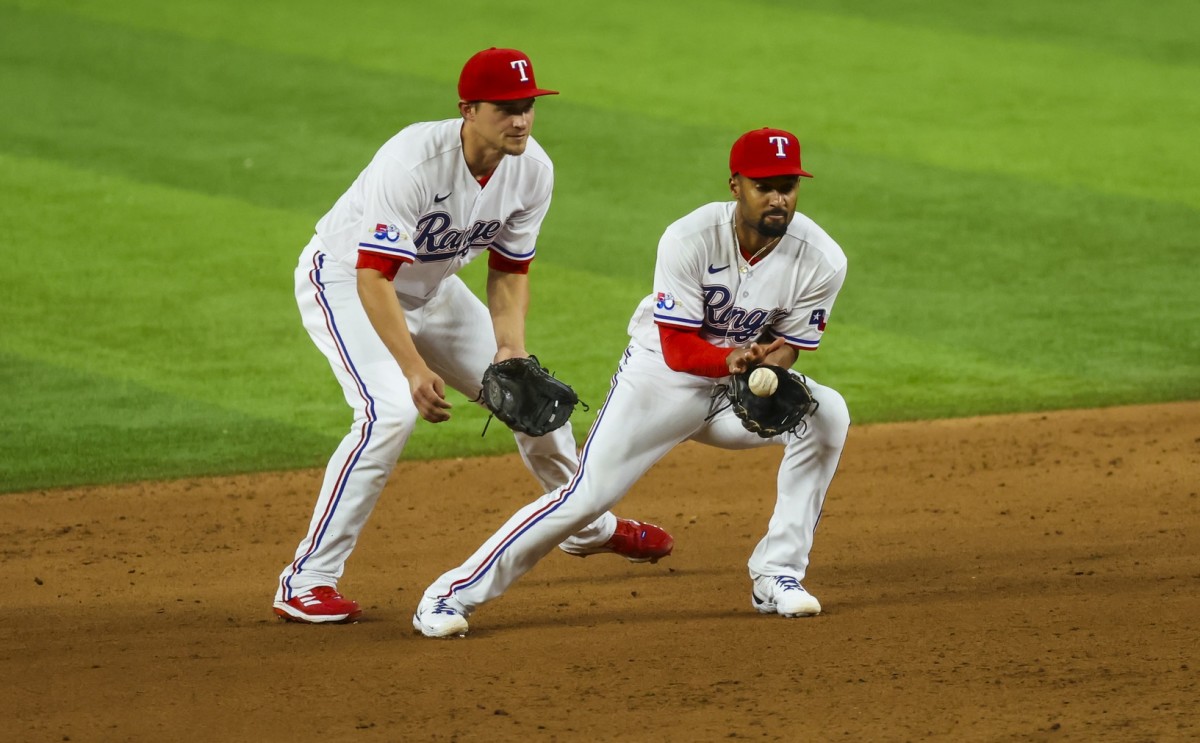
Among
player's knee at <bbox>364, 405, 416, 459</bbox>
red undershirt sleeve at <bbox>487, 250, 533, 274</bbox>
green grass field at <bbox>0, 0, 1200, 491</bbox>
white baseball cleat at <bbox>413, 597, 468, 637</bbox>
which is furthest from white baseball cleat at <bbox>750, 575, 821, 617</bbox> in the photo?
green grass field at <bbox>0, 0, 1200, 491</bbox>

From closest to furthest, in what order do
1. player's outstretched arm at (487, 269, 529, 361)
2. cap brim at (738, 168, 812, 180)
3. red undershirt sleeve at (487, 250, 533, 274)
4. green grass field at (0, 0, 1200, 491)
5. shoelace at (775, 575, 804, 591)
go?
cap brim at (738, 168, 812, 180)
shoelace at (775, 575, 804, 591)
player's outstretched arm at (487, 269, 529, 361)
red undershirt sleeve at (487, 250, 533, 274)
green grass field at (0, 0, 1200, 491)

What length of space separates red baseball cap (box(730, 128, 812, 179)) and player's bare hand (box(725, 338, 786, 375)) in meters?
0.51

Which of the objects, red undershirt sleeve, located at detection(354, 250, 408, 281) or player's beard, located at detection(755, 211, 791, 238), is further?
red undershirt sleeve, located at detection(354, 250, 408, 281)

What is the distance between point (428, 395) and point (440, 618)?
2.20 feet

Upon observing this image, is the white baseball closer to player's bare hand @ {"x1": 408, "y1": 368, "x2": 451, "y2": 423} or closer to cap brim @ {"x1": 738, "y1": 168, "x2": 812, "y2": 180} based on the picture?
cap brim @ {"x1": 738, "y1": 168, "x2": 812, "y2": 180}

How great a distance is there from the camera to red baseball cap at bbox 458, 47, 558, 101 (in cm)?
512

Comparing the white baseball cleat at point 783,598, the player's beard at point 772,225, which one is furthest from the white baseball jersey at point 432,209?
the white baseball cleat at point 783,598

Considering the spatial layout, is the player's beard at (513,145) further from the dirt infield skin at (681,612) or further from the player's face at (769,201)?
the dirt infield skin at (681,612)

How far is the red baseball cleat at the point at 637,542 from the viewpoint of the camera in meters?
5.97

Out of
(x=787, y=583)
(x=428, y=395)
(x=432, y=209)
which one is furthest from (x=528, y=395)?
(x=787, y=583)

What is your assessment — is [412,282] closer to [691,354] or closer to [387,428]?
[387,428]

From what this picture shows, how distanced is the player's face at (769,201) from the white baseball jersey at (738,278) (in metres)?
0.15

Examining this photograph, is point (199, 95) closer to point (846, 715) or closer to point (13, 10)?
point (13, 10)

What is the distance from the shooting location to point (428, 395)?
5.10 metres
